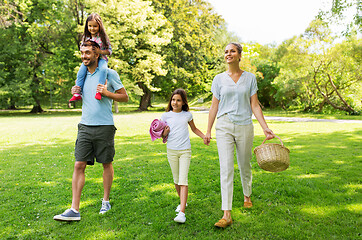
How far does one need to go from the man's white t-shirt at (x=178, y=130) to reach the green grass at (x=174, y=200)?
0.97 m

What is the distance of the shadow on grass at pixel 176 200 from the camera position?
326cm

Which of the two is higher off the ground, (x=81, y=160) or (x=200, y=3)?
(x=200, y=3)

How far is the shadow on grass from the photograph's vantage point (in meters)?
3.26

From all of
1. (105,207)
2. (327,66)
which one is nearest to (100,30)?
(105,207)

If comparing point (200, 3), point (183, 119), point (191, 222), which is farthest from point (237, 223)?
point (200, 3)

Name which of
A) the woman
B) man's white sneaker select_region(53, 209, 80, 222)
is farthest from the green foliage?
man's white sneaker select_region(53, 209, 80, 222)

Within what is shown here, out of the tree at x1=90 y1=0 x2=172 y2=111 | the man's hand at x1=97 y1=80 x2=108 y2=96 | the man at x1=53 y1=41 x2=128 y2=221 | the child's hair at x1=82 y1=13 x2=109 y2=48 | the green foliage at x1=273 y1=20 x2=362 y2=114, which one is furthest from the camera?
the tree at x1=90 y1=0 x2=172 y2=111

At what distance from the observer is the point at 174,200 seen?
13.9 feet

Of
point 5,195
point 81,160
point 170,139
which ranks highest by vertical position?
point 170,139

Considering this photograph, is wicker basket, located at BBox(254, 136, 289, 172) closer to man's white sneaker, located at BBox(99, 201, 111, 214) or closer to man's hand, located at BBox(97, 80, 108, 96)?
man's hand, located at BBox(97, 80, 108, 96)

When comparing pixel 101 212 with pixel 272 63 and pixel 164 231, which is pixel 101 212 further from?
pixel 272 63

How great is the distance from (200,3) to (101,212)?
3145cm

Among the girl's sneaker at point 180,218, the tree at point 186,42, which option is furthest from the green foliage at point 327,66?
the girl's sneaker at point 180,218

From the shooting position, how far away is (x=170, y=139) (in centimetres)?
375
